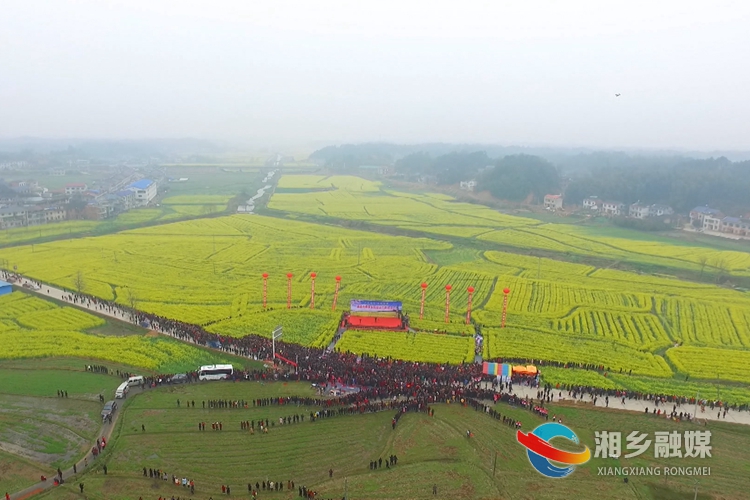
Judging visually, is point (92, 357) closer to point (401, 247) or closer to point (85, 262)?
point (85, 262)

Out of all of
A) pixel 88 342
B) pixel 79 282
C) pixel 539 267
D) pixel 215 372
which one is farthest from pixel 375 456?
pixel 539 267

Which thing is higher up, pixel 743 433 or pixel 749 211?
pixel 749 211

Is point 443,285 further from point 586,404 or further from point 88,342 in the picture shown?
point 88,342

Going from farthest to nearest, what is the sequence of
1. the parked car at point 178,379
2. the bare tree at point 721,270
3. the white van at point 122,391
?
the bare tree at point 721,270 → the parked car at point 178,379 → the white van at point 122,391

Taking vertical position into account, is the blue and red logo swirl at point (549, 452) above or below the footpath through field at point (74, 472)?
below

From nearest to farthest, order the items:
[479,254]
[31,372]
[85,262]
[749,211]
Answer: [31,372], [85,262], [479,254], [749,211]

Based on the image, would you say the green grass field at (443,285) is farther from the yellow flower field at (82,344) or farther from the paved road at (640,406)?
the paved road at (640,406)

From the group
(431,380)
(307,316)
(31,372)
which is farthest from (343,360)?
(31,372)

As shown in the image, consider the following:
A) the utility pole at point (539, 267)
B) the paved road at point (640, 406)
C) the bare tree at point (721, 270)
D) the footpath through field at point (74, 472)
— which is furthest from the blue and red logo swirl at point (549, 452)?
the bare tree at point (721, 270)
